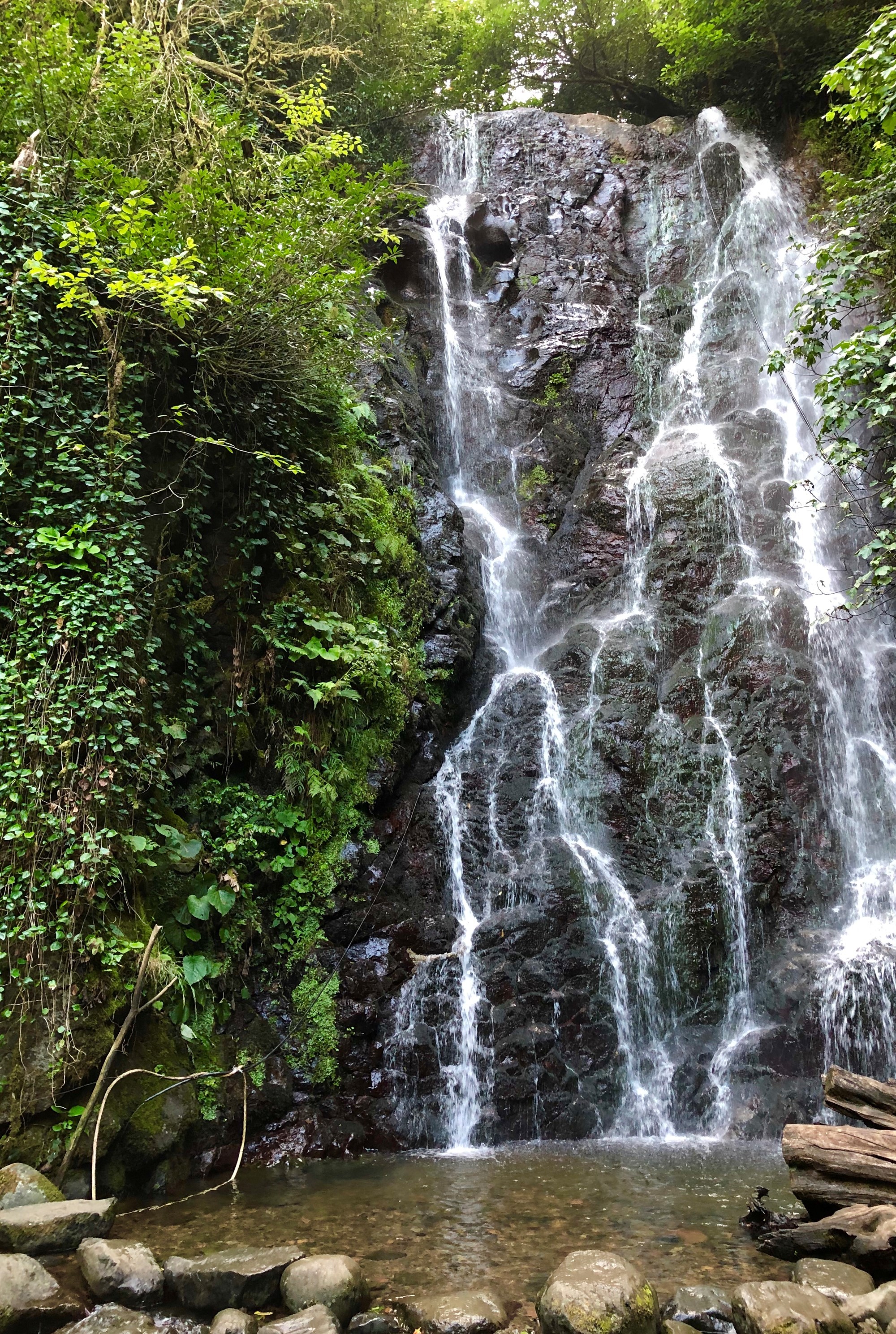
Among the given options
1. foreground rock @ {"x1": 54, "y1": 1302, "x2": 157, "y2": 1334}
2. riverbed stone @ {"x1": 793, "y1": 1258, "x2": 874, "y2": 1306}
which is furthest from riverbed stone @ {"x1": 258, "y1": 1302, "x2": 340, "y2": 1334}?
riverbed stone @ {"x1": 793, "y1": 1258, "x2": 874, "y2": 1306}

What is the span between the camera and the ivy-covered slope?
16.8 feet

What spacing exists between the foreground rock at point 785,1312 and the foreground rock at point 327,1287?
1.65 meters

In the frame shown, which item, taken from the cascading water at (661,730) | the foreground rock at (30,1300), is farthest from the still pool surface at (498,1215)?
the cascading water at (661,730)

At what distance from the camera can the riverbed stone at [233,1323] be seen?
11.0ft

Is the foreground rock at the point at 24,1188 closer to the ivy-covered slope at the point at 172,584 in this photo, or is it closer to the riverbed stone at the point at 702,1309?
the ivy-covered slope at the point at 172,584

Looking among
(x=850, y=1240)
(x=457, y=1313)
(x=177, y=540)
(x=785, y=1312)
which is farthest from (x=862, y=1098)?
(x=177, y=540)

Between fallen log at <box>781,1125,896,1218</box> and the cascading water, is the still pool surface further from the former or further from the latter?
the cascading water

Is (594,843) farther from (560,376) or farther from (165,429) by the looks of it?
(560,376)

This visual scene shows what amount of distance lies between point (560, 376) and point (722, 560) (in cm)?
482

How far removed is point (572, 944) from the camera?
7.49m

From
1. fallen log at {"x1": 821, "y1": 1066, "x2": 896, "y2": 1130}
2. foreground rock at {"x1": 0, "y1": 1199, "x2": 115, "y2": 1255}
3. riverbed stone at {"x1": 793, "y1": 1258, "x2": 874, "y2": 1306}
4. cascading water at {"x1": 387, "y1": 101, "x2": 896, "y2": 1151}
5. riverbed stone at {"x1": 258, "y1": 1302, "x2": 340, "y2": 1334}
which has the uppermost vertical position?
cascading water at {"x1": 387, "y1": 101, "x2": 896, "y2": 1151}

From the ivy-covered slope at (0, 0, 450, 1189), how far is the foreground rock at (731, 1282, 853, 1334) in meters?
3.61

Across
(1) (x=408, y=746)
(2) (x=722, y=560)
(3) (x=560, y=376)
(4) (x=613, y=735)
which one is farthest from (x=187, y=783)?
(3) (x=560, y=376)

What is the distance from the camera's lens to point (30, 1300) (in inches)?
134
